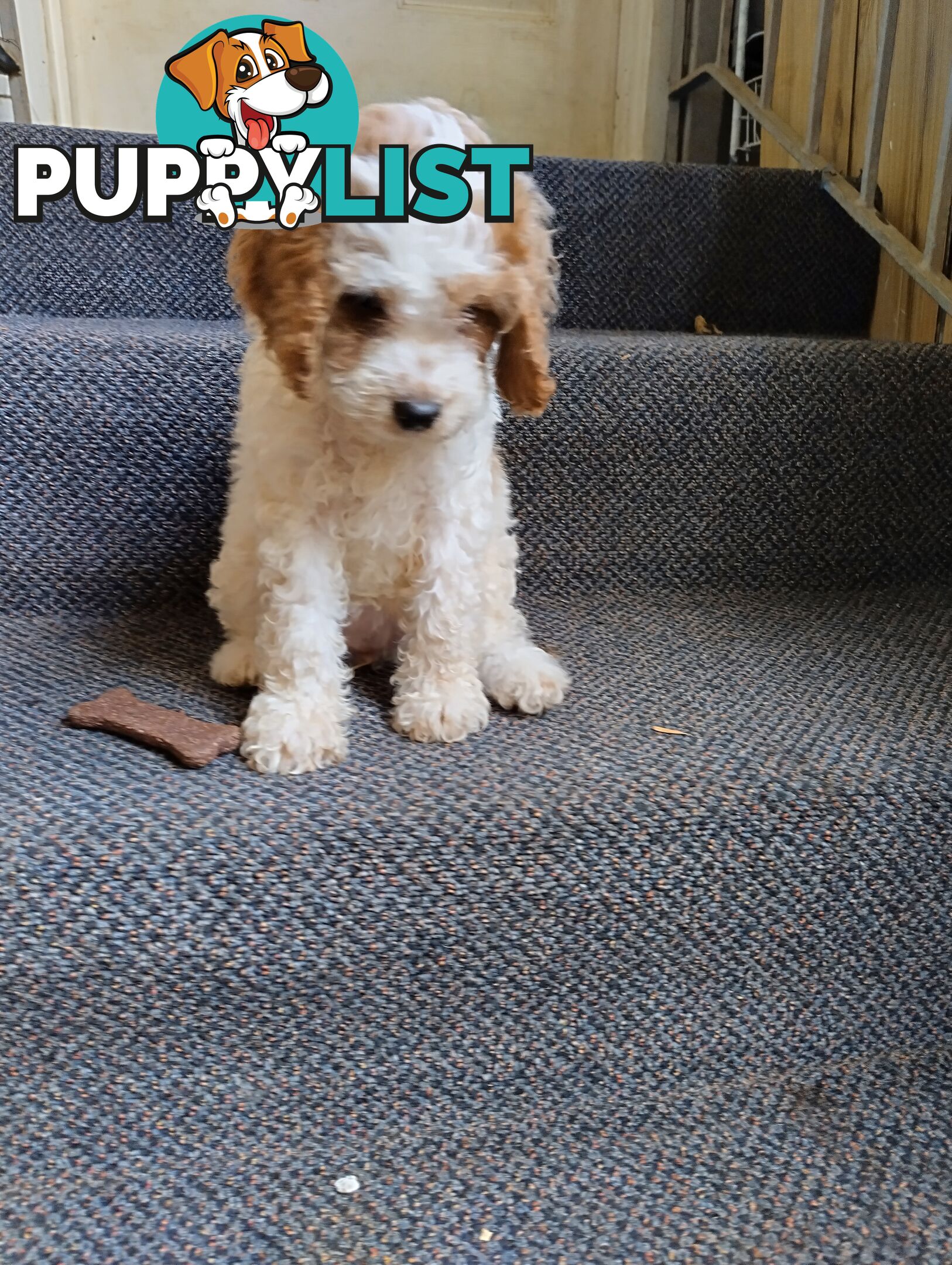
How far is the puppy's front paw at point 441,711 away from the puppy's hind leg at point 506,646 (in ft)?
0.13

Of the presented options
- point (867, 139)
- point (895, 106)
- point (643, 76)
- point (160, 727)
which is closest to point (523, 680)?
point (160, 727)

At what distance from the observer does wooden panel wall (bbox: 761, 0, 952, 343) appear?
1.59m

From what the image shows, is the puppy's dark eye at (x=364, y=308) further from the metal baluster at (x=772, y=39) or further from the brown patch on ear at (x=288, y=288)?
the metal baluster at (x=772, y=39)

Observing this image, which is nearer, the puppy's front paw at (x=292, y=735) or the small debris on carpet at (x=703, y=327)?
the puppy's front paw at (x=292, y=735)

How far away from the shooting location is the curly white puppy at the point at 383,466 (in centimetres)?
83

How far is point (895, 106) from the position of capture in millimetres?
1695

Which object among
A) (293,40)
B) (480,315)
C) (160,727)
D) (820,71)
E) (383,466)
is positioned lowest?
(160,727)

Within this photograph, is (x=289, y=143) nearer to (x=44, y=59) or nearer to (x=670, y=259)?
(x=670, y=259)

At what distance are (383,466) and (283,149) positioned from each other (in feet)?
1.04

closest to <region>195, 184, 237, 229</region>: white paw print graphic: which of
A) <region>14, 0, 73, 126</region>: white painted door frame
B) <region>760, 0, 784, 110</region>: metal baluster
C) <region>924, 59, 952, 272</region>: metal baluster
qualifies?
<region>924, 59, 952, 272</region>: metal baluster

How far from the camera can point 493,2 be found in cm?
247

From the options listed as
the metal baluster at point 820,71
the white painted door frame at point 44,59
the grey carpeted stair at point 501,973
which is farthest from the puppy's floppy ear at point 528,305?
the white painted door frame at point 44,59

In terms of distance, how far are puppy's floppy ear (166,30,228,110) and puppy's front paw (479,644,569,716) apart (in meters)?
0.69

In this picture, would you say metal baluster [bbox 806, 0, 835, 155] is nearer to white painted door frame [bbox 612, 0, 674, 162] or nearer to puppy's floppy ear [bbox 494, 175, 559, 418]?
white painted door frame [bbox 612, 0, 674, 162]
